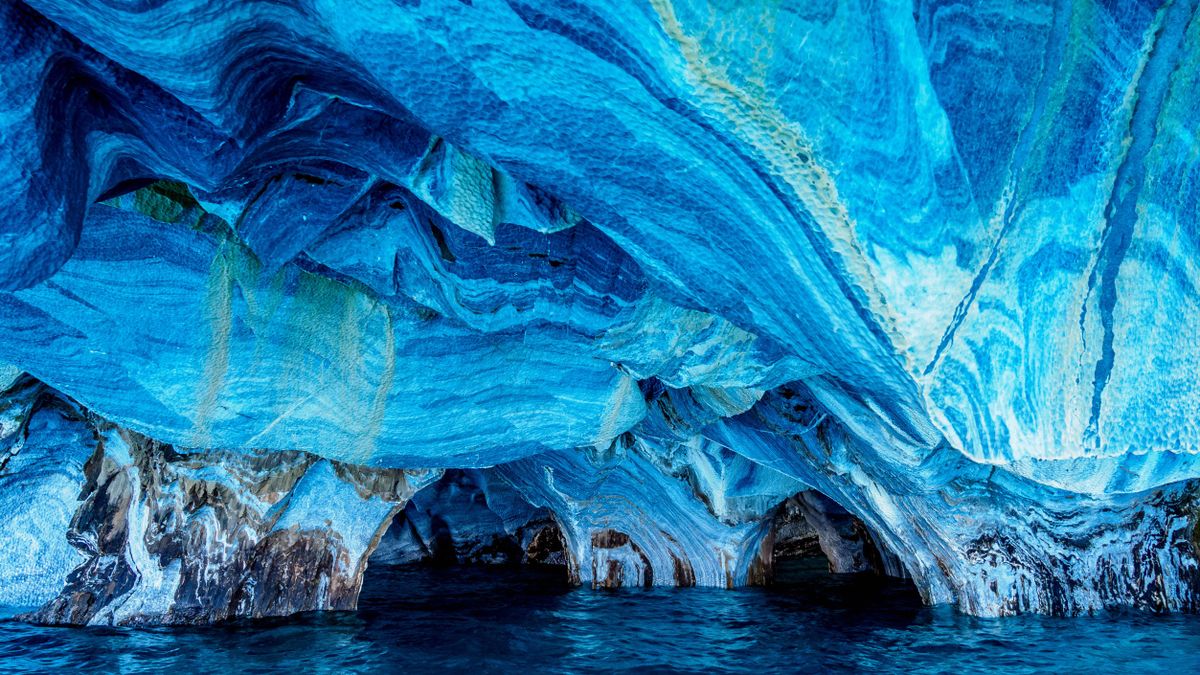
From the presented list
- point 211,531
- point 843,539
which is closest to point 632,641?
point 211,531

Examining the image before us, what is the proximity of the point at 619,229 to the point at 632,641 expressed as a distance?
159 inches

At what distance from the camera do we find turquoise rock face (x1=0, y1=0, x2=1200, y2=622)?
3.40 metres

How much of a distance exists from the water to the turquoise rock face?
3.13ft

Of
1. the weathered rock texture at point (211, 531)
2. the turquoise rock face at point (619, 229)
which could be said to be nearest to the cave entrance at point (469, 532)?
the weathered rock texture at point (211, 531)

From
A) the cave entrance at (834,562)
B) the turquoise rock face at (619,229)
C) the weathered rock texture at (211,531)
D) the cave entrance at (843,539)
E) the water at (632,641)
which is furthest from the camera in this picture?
the cave entrance at (843,539)

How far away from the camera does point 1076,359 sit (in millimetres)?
4453

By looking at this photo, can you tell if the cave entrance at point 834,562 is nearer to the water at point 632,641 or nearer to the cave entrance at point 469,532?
the water at point 632,641

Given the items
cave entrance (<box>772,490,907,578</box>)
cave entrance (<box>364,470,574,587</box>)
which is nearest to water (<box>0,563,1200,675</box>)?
cave entrance (<box>772,490,907,578</box>)

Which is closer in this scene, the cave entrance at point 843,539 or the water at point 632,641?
the water at point 632,641

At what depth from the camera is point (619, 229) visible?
4.39 meters

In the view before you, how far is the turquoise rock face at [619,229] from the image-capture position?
11.1 feet

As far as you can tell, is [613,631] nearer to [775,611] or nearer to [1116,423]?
[775,611]

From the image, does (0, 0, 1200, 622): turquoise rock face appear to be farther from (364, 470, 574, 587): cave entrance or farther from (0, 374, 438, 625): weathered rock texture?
(364, 470, 574, 587): cave entrance

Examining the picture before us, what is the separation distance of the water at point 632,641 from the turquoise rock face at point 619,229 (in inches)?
37.6
